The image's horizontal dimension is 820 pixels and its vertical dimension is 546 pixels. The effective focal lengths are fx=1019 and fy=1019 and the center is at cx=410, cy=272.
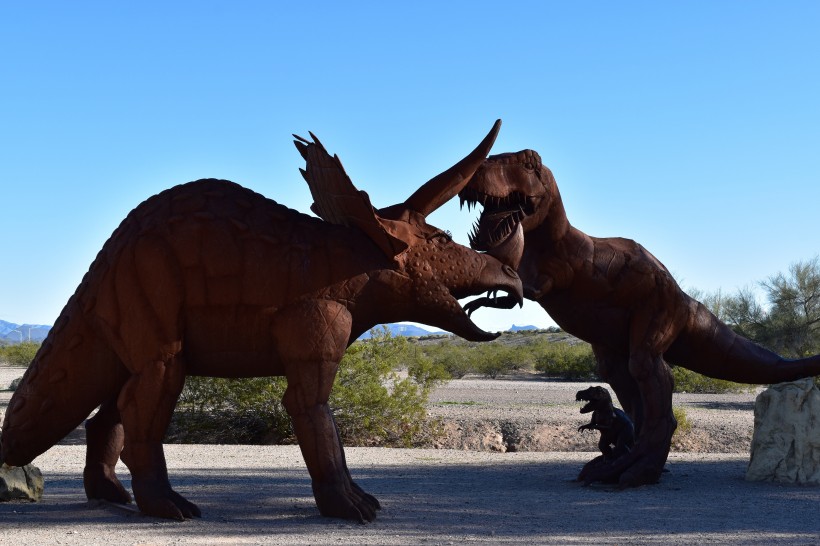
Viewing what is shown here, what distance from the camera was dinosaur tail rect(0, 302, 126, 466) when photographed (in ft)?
24.6

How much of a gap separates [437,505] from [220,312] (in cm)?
271

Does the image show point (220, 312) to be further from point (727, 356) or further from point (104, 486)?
point (727, 356)

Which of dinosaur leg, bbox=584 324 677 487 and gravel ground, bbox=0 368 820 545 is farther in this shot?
dinosaur leg, bbox=584 324 677 487

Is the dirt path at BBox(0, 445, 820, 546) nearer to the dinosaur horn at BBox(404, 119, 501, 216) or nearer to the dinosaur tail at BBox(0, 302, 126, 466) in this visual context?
the dinosaur tail at BBox(0, 302, 126, 466)

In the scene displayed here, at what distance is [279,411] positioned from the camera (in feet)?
52.1

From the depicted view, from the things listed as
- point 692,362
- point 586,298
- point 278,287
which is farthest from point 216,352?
point 692,362

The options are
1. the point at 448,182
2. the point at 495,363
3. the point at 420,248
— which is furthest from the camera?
the point at 495,363

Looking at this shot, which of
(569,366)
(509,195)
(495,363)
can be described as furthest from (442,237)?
(495,363)

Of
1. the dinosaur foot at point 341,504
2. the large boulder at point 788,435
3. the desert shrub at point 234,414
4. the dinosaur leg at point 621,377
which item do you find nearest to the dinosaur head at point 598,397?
the dinosaur leg at point 621,377

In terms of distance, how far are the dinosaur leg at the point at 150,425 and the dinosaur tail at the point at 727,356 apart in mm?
5594

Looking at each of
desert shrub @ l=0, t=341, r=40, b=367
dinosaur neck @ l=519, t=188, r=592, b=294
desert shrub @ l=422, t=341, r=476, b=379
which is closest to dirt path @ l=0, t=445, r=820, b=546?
dinosaur neck @ l=519, t=188, r=592, b=294

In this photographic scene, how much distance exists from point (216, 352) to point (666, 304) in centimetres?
492

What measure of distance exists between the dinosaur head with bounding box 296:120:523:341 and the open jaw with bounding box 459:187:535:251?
4.55ft

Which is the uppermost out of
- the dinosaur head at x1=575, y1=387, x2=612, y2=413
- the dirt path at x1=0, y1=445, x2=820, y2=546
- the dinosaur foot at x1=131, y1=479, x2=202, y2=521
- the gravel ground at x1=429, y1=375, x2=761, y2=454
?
the dinosaur head at x1=575, y1=387, x2=612, y2=413
